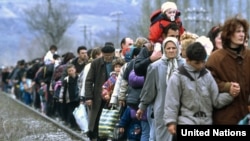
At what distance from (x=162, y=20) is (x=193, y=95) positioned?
243 centimetres

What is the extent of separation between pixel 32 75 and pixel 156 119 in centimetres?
1755

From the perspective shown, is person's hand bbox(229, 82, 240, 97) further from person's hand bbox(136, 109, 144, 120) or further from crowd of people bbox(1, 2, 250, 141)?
person's hand bbox(136, 109, 144, 120)

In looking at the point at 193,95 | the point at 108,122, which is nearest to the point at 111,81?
the point at 108,122

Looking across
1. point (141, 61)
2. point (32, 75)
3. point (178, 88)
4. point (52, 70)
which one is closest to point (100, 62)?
point (141, 61)

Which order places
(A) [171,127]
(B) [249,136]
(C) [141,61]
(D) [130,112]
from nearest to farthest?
1. (B) [249,136]
2. (A) [171,127]
3. (C) [141,61]
4. (D) [130,112]

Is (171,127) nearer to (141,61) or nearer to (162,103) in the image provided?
(162,103)

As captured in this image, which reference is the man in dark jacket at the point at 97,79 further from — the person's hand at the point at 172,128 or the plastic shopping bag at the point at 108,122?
the person's hand at the point at 172,128

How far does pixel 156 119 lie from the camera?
8.38 meters

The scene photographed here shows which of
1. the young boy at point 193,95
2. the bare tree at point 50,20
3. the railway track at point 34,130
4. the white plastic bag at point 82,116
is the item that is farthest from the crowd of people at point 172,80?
the bare tree at point 50,20

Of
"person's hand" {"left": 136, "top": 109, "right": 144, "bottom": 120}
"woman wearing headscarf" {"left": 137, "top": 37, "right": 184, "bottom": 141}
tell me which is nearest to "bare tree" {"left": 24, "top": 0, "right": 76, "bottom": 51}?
"person's hand" {"left": 136, "top": 109, "right": 144, "bottom": 120}

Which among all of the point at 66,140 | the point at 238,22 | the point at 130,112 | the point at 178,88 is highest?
the point at 238,22

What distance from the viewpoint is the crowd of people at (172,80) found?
6.94 meters

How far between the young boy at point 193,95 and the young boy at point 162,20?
2.07 meters

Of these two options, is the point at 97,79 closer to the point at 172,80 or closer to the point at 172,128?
the point at 172,80
